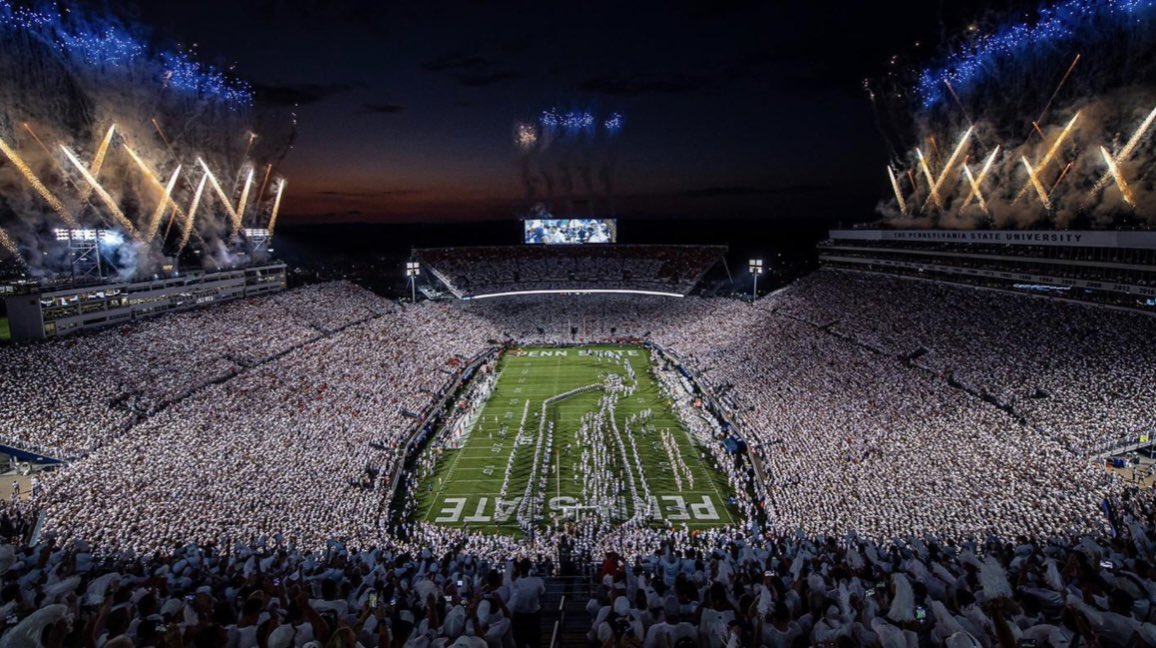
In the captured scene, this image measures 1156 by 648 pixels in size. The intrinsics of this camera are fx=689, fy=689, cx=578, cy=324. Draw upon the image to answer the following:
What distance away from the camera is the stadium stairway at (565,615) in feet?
24.9

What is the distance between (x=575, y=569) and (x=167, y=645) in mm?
9771

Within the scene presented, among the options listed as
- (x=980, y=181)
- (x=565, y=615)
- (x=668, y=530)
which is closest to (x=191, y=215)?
(x=668, y=530)

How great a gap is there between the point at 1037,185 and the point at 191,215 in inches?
1911

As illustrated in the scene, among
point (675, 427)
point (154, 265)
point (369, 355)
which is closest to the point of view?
point (675, 427)

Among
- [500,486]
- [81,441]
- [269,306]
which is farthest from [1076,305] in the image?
[269,306]

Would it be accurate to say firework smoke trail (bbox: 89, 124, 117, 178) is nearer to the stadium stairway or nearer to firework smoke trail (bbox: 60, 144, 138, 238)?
firework smoke trail (bbox: 60, 144, 138, 238)

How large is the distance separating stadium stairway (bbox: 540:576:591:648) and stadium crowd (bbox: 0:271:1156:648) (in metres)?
0.55

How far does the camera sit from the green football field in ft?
64.9

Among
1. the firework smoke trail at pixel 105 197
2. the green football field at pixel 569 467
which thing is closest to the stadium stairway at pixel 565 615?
the green football field at pixel 569 467

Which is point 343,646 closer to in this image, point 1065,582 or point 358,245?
point 1065,582

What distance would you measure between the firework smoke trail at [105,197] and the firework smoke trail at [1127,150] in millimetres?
46224

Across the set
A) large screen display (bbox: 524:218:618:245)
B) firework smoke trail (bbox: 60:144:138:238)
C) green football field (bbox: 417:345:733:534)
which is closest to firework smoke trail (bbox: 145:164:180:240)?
firework smoke trail (bbox: 60:144:138:238)

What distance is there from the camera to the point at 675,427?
27.5 metres

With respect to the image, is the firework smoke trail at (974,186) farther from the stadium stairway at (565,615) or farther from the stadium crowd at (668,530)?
the stadium stairway at (565,615)
